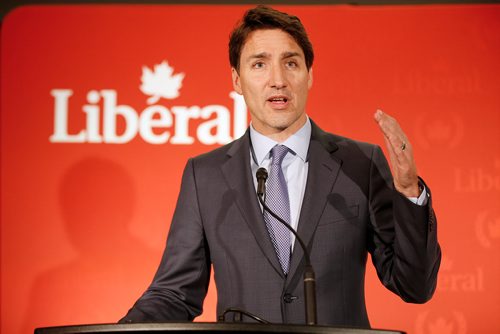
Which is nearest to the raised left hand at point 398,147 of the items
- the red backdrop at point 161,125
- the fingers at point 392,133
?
the fingers at point 392,133

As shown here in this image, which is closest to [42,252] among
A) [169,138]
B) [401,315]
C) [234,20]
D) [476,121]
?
[169,138]

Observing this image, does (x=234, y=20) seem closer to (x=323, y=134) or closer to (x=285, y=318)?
(x=323, y=134)

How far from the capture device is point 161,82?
345 cm

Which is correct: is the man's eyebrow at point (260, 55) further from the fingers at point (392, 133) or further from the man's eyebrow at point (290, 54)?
the fingers at point (392, 133)

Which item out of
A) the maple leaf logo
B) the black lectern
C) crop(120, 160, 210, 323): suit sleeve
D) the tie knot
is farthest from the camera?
the maple leaf logo

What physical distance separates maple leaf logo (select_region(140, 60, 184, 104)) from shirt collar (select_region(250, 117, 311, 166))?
49.0 inches

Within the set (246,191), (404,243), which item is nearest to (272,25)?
(246,191)

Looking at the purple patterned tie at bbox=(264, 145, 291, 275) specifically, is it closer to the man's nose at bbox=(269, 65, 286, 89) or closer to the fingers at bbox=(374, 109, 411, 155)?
A: the man's nose at bbox=(269, 65, 286, 89)

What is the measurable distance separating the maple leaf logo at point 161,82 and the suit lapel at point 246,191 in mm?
1179

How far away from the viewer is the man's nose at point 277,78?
224cm

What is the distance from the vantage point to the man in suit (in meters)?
2.01

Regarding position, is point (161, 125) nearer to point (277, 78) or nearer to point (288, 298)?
point (277, 78)

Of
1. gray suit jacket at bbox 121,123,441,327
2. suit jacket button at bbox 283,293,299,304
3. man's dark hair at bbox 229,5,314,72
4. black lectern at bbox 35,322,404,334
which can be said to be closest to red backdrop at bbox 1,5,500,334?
man's dark hair at bbox 229,5,314,72

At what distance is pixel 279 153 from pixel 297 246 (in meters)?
0.33
